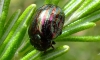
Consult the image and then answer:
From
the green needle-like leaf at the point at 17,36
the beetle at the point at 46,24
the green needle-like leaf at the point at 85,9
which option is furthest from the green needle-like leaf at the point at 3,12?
the green needle-like leaf at the point at 85,9

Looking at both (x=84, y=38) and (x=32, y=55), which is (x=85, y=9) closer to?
(x=84, y=38)

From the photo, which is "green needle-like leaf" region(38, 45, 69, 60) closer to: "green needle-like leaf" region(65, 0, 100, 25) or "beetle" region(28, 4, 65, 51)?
"beetle" region(28, 4, 65, 51)

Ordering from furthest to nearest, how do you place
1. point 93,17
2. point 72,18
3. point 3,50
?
point 72,18 → point 93,17 → point 3,50

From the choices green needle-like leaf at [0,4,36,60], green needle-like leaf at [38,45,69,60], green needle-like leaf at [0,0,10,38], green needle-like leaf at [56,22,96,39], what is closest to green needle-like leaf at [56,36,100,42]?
green needle-like leaf at [56,22,96,39]

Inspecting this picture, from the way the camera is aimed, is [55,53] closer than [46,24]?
Yes

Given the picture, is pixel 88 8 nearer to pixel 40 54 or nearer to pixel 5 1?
pixel 40 54

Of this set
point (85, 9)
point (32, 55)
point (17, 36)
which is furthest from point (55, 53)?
point (85, 9)

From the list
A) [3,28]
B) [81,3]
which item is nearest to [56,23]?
[81,3]

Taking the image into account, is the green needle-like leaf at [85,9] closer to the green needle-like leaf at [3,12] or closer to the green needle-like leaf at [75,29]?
the green needle-like leaf at [75,29]
